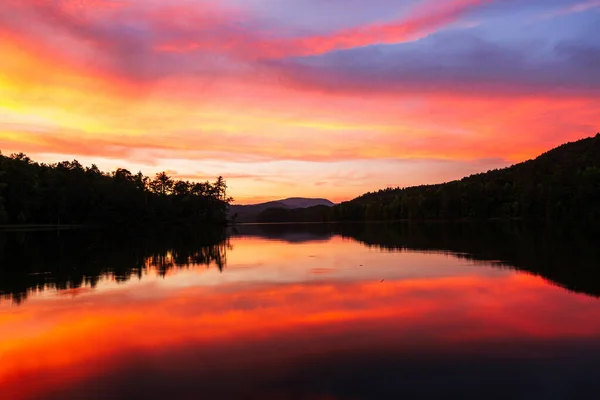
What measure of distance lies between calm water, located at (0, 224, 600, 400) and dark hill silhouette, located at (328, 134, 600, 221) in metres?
118

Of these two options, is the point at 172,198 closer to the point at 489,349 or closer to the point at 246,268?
the point at 246,268

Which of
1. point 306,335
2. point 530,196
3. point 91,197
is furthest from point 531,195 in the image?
point 306,335

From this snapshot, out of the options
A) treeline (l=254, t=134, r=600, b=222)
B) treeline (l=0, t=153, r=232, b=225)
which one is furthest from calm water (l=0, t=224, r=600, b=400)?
treeline (l=254, t=134, r=600, b=222)

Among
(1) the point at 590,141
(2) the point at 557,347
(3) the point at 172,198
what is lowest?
(2) the point at 557,347

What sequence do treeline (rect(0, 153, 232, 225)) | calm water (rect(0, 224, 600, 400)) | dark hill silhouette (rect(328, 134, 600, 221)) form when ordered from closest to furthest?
1. calm water (rect(0, 224, 600, 400))
2. treeline (rect(0, 153, 232, 225))
3. dark hill silhouette (rect(328, 134, 600, 221))

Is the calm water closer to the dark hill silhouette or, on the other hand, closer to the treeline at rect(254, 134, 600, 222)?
the treeline at rect(254, 134, 600, 222)

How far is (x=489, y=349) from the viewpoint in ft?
36.5

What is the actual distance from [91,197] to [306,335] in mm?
117008

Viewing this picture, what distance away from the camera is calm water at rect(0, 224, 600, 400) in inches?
358

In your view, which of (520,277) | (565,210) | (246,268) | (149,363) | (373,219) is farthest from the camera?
(373,219)

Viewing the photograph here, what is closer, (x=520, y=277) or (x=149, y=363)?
(x=149, y=363)

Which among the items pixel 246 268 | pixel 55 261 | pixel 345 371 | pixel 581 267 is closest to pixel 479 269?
pixel 581 267

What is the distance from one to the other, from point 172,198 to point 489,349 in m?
137

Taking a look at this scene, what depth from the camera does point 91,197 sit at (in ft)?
383
